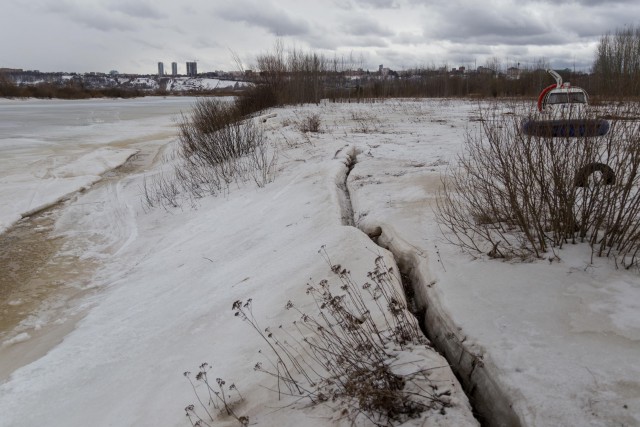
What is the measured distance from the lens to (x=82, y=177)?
14648 mm

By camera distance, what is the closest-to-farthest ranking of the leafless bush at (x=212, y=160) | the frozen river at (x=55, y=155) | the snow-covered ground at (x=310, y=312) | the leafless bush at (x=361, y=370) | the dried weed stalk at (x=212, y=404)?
the leafless bush at (x=361, y=370), the snow-covered ground at (x=310, y=312), the dried weed stalk at (x=212, y=404), the leafless bush at (x=212, y=160), the frozen river at (x=55, y=155)

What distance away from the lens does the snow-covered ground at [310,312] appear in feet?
9.00

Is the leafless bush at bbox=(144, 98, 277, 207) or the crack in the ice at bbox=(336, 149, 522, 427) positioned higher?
the leafless bush at bbox=(144, 98, 277, 207)

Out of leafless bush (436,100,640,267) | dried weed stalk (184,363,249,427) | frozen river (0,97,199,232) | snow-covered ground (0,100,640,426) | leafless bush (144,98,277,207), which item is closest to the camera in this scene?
snow-covered ground (0,100,640,426)

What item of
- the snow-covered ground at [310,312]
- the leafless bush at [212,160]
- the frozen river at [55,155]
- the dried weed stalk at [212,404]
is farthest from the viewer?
the frozen river at [55,155]

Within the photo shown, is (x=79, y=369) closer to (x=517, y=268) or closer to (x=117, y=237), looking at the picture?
(x=517, y=268)

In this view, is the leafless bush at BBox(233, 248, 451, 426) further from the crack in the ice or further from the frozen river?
the frozen river

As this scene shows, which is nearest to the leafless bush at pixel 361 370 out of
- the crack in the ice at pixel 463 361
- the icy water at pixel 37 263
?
the crack in the ice at pixel 463 361

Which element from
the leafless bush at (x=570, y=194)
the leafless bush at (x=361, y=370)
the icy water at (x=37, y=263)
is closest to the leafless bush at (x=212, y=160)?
the icy water at (x=37, y=263)

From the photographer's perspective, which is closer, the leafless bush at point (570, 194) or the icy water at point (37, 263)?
the leafless bush at point (570, 194)

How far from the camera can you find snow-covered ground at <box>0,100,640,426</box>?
2742 mm

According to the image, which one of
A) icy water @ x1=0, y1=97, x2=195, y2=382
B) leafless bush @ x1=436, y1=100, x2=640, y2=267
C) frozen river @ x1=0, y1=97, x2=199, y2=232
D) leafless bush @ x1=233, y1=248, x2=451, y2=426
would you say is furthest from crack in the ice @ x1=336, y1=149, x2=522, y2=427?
frozen river @ x1=0, y1=97, x2=199, y2=232

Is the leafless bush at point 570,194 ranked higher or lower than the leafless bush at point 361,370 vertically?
higher

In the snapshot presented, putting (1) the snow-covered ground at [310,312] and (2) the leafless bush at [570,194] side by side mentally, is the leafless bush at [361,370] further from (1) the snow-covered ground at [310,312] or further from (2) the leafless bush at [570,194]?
(2) the leafless bush at [570,194]
